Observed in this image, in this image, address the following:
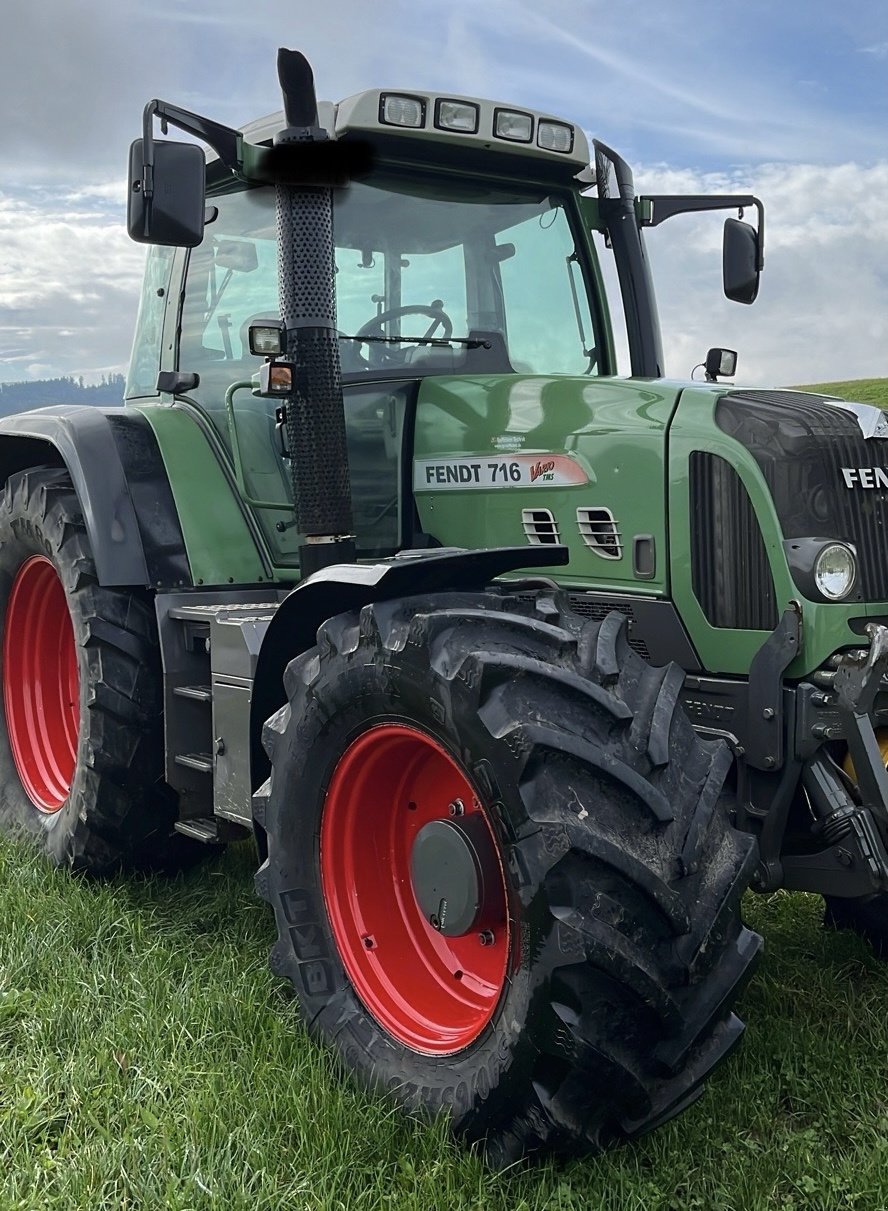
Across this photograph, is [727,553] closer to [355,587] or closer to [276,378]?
[355,587]

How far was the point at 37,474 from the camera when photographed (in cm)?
450

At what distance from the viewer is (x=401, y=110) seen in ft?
12.0

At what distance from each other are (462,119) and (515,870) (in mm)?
2344

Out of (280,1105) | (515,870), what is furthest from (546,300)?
(280,1105)

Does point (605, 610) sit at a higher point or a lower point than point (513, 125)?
lower

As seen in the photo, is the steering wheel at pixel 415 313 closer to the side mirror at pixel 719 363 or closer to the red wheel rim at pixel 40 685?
the side mirror at pixel 719 363

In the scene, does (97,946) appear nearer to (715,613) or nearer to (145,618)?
(145,618)

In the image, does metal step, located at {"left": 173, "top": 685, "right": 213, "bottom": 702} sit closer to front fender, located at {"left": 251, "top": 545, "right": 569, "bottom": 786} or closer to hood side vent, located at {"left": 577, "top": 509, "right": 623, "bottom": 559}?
front fender, located at {"left": 251, "top": 545, "right": 569, "bottom": 786}

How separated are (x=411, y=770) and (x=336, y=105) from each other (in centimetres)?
200

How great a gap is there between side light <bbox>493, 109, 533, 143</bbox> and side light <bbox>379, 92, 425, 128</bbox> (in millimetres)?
256

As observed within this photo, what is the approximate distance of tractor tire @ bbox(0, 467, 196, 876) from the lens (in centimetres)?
404

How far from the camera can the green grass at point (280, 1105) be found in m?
2.51

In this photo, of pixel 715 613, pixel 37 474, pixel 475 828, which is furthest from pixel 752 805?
pixel 37 474

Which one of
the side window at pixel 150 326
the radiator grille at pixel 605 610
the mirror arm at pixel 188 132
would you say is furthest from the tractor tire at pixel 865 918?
the side window at pixel 150 326
